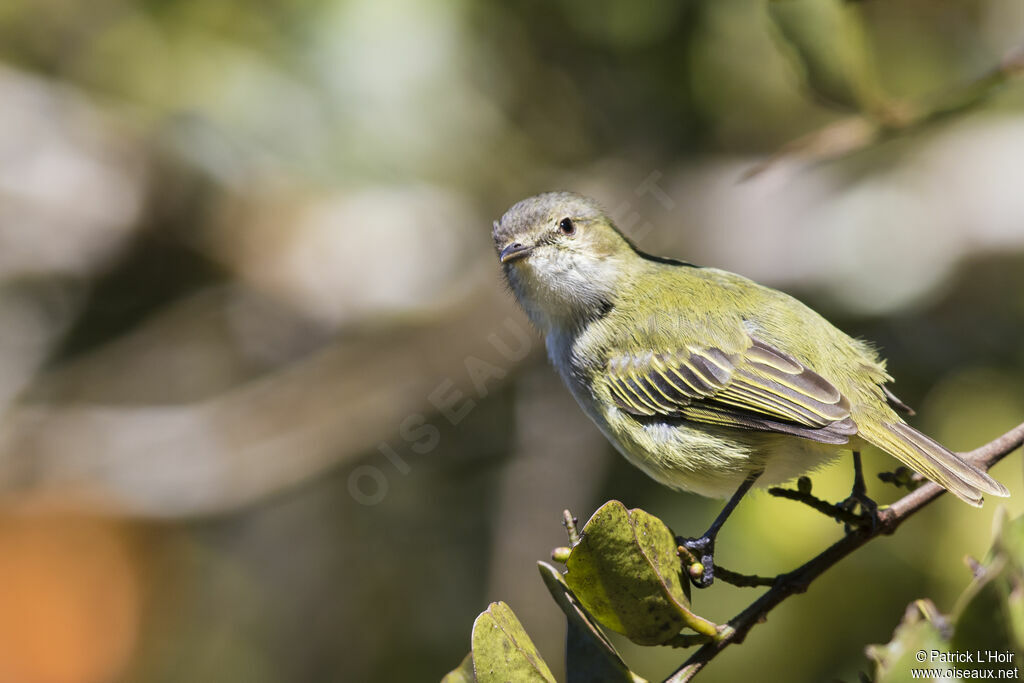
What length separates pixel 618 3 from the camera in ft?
14.3

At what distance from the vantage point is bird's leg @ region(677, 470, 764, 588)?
6.89ft

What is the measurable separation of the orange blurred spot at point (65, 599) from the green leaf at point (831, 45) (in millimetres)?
3828

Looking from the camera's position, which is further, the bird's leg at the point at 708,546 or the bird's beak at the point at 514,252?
the bird's beak at the point at 514,252

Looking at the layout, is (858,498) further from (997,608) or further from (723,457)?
(997,608)

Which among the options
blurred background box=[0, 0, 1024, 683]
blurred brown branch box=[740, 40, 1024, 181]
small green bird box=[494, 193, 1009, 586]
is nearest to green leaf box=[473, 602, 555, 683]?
small green bird box=[494, 193, 1009, 586]

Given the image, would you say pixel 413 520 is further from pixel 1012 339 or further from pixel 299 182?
pixel 1012 339

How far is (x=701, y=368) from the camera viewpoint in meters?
2.63

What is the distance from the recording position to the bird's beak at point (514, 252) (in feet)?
9.66

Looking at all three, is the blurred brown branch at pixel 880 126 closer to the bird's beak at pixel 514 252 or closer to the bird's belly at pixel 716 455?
the bird's belly at pixel 716 455

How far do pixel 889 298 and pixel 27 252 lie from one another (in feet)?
14.1

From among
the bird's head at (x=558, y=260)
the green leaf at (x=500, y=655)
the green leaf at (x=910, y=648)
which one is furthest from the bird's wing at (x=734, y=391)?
the green leaf at (x=500, y=655)

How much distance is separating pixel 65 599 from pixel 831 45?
4.02 meters

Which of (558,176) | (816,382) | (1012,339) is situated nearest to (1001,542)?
(816,382)

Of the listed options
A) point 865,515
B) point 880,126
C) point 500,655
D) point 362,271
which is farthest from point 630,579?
point 362,271
